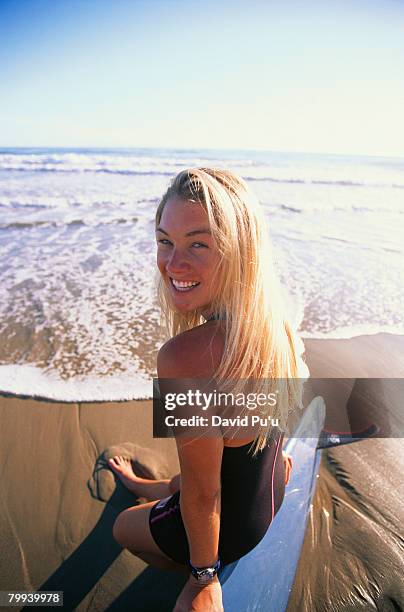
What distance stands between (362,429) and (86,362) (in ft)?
8.01

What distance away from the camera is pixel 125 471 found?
2611 millimetres

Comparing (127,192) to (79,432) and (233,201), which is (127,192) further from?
(233,201)

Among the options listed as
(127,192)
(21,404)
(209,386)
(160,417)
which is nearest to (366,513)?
(160,417)

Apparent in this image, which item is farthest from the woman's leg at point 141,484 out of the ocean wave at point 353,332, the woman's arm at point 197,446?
the ocean wave at point 353,332

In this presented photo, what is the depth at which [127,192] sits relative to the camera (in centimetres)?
1324

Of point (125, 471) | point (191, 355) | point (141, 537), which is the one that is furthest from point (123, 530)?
point (191, 355)

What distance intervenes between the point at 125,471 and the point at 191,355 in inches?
66.6

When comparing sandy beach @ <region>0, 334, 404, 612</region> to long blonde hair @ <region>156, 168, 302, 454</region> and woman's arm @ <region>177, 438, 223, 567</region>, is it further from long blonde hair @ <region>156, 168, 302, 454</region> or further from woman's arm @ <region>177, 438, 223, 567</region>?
long blonde hair @ <region>156, 168, 302, 454</region>

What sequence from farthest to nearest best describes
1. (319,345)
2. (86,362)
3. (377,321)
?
(377,321) < (319,345) < (86,362)

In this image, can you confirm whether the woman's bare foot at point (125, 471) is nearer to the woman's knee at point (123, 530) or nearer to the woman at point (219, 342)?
the woman's knee at point (123, 530)

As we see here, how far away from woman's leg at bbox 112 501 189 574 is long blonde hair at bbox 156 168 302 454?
0.74 m

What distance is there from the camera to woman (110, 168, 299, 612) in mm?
1313

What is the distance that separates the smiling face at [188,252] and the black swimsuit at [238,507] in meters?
0.58

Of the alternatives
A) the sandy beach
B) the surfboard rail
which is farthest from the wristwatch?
the sandy beach
